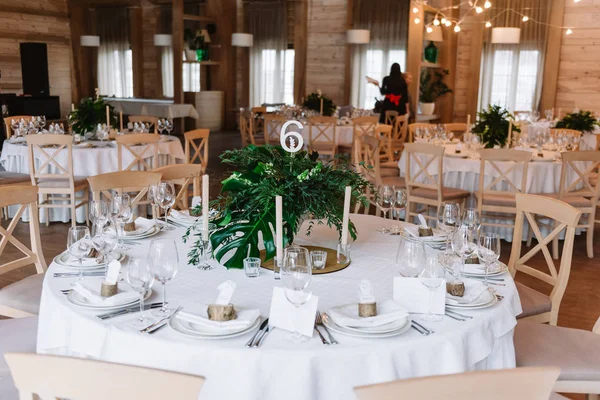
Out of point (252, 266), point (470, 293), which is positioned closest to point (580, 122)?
point (470, 293)

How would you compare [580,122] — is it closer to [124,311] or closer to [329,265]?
[329,265]

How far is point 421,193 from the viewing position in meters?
5.87

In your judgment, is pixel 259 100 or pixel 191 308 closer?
pixel 191 308

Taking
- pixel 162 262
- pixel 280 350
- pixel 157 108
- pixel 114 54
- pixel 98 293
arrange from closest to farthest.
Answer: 1. pixel 280 350
2. pixel 162 262
3. pixel 98 293
4. pixel 157 108
5. pixel 114 54

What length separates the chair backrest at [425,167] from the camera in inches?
218

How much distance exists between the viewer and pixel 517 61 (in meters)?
12.6

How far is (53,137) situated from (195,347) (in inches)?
179

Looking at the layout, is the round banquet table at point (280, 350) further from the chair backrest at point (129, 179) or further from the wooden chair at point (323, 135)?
the wooden chair at point (323, 135)

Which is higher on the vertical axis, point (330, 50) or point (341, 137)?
point (330, 50)

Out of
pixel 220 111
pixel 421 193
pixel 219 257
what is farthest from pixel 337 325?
pixel 220 111

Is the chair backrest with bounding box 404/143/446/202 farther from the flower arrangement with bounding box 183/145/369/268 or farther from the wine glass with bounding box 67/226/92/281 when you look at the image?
the wine glass with bounding box 67/226/92/281

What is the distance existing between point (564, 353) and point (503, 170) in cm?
352

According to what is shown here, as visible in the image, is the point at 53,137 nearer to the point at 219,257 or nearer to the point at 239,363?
the point at 219,257

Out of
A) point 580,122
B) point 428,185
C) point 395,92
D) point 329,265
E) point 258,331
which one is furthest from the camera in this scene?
point 395,92
